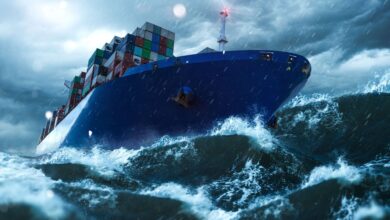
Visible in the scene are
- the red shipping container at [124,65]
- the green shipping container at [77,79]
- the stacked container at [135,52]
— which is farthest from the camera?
the green shipping container at [77,79]

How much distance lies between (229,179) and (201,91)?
10185mm

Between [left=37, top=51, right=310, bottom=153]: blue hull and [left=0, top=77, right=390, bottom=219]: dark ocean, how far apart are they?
1.11 metres

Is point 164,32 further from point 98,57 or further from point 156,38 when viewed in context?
point 98,57

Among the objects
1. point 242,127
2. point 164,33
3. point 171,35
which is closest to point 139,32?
point 164,33

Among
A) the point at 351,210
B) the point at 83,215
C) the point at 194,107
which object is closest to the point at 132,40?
the point at 194,107

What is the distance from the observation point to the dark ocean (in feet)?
36.6

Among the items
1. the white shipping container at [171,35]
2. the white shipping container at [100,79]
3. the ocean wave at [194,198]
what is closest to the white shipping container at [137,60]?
the white shipping container at [100,79]

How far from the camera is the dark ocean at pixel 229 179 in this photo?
1116 centimetres

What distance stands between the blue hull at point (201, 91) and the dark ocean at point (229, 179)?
3.64ft

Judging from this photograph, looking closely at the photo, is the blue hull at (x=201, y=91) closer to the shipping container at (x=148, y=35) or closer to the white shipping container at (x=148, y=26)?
the shipping container at (x=148, y=35)

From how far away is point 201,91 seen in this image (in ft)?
83.1

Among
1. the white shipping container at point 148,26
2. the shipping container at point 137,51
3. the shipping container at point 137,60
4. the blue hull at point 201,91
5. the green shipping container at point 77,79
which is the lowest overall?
the blue hull at point 201,91

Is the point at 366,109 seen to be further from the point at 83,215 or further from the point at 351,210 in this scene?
the point at 83,215

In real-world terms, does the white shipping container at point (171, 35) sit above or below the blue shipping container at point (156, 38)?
above
